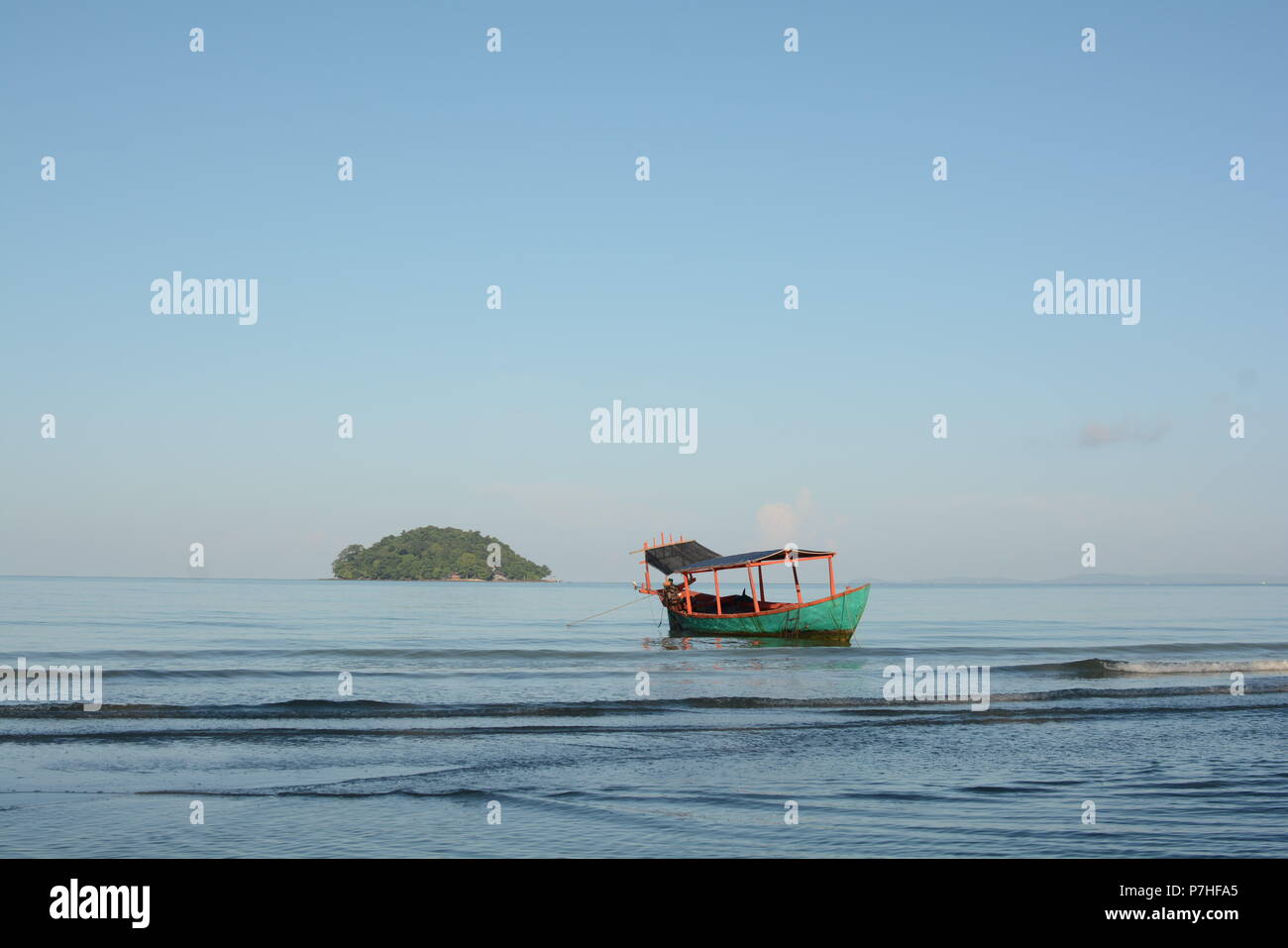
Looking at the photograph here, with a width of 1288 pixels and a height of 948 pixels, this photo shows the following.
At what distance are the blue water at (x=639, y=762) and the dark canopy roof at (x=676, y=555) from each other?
49.7 feet

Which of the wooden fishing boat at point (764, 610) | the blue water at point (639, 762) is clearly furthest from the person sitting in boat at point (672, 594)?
the blue water at point (639, 762)

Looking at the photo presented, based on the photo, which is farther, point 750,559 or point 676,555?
point 676,555

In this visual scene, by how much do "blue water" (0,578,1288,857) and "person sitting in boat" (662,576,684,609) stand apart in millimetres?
14125

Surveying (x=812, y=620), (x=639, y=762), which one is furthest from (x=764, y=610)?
(x=639, y=762)

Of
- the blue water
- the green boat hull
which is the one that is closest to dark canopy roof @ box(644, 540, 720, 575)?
the green boat hull

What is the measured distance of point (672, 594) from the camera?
52.1 m

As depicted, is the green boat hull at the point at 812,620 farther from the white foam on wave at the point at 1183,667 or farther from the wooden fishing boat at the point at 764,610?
the white foam on wave at the point at 1183,667

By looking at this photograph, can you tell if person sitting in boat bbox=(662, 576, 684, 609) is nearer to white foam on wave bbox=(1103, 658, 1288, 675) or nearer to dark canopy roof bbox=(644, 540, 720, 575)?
dark canopy roof bbox=(644, 540, 720, 575)

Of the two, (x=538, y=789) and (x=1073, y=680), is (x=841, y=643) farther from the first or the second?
(x=538, y=789)

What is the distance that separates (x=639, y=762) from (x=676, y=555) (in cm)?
3663

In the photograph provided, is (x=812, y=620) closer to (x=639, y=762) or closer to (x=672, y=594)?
(x=672, y=594)

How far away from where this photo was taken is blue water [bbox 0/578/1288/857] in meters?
11.6
